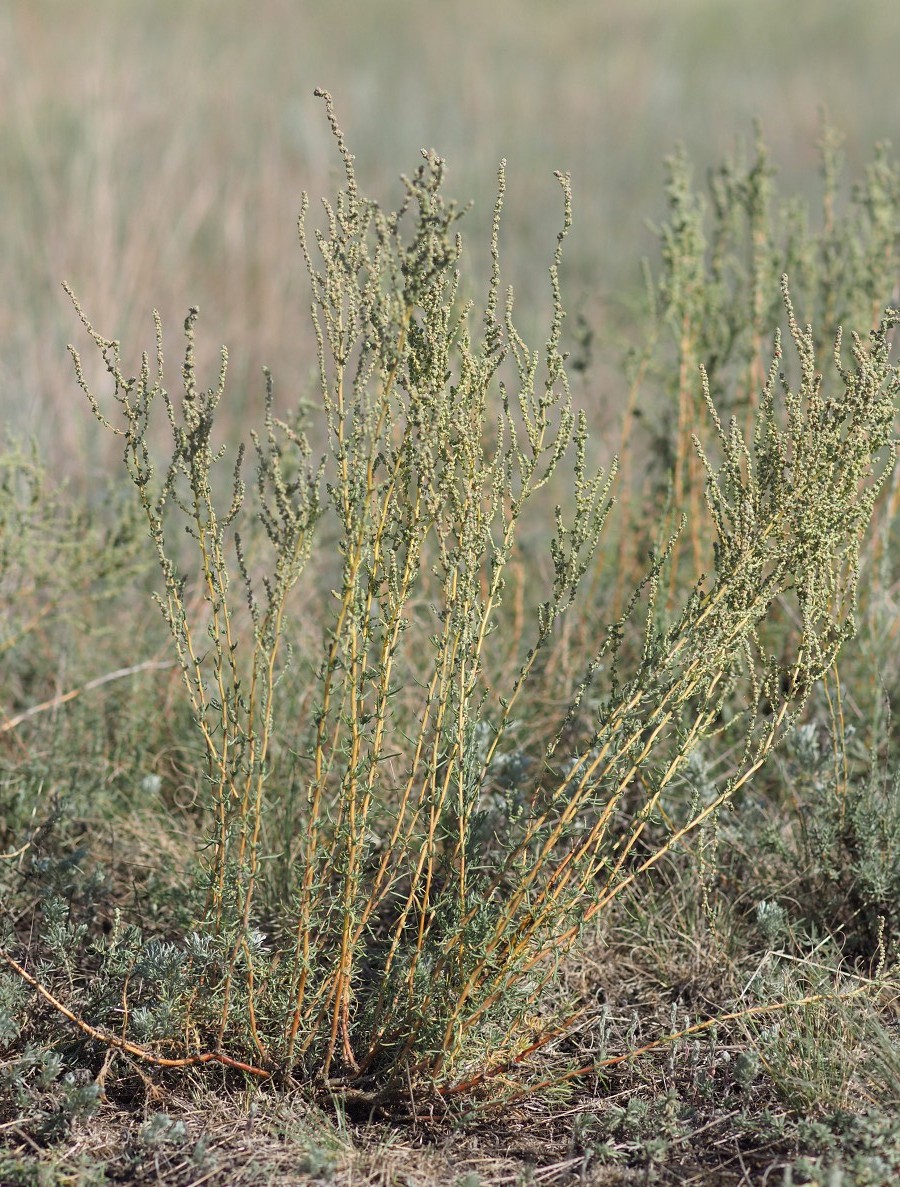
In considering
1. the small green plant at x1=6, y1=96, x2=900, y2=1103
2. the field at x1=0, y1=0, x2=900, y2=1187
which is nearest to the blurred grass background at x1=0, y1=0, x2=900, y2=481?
the field at x1=0, y1=0, x2=900, y2=1187

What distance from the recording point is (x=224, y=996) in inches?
82.4

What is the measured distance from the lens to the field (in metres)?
1.86

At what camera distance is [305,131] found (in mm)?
7426

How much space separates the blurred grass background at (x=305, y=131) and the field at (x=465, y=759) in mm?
589

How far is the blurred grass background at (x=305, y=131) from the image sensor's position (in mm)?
5203

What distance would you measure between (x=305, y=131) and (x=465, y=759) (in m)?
6.37

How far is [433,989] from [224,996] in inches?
15.4

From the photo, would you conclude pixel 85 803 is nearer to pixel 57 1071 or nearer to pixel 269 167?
pixel 57 1071

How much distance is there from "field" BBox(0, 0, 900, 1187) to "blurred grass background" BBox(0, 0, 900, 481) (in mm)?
589

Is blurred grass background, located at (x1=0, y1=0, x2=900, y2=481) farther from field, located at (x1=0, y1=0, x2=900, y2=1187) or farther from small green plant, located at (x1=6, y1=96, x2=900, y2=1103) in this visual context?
small green plant, located at (x1=6, y1=96, x2=900, y2=1103)

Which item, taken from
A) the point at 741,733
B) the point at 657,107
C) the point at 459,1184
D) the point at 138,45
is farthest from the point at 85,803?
the point at 657,107

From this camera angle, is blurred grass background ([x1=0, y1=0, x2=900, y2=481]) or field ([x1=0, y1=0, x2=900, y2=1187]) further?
blurred grass background ([x1=0, y1=0, x2=900, y2=481])

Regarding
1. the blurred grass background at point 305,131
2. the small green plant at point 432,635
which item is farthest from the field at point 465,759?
the blurred grass background at point 305,131

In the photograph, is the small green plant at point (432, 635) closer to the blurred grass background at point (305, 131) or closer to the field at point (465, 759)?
the field at point (465, 759)
